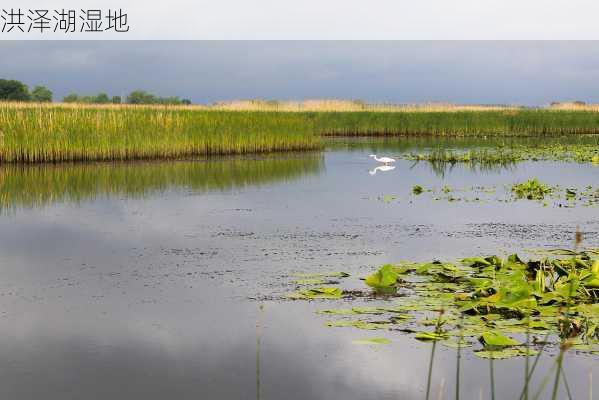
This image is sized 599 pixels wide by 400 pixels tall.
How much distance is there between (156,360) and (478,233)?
5.11m

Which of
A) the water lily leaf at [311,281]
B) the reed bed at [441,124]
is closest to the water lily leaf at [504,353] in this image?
the water lily leaf at [311,281]

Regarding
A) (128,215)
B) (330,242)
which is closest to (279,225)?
(330,242)

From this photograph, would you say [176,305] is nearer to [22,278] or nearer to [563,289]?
[22,278]

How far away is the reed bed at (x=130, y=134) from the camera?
17.5 meters

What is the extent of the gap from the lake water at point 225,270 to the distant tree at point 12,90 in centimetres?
4391

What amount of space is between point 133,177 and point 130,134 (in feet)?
13.5

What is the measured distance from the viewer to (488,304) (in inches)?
214

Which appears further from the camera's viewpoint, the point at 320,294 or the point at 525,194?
the point at 525,194

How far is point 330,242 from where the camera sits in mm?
8289

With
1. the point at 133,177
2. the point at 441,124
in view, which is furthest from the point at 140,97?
the point at 133,177

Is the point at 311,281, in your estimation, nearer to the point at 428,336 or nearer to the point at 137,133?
the point at 428,336

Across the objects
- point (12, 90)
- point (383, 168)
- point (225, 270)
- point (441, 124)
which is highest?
point (12, 90)

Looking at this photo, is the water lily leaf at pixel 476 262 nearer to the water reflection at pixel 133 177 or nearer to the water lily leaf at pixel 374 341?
the water lily leaf at pixel 374 341

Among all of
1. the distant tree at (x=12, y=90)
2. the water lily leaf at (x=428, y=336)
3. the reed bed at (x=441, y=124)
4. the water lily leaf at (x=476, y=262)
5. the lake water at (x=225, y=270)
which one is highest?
the distant tree at (x=12, y=90)
